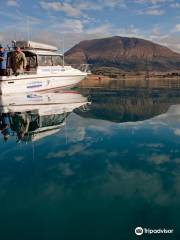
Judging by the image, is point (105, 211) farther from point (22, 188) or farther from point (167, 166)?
point (167, 166)

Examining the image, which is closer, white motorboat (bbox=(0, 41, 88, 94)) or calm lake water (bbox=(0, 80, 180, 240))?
calm lake water (bbox=(0, 80, 180, 240))

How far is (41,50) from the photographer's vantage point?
966 inches

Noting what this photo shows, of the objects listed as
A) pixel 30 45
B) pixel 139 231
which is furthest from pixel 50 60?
pixel 139 231

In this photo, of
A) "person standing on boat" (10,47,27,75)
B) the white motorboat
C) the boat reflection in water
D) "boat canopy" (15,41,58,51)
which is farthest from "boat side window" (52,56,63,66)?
the boat reflection in water

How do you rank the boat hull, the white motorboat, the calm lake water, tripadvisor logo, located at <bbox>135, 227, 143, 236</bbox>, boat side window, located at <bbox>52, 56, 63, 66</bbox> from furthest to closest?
boat side window, located at <bbox>52, 56, 63, 66</bbox> → the white motorboat → the boat hull → the calm lake water → tripadvisor logo, located at <bbox>135, 227, 143, 236</bbox>

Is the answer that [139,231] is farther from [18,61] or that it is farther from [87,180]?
[18,61]

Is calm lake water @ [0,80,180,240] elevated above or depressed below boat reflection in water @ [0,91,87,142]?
below

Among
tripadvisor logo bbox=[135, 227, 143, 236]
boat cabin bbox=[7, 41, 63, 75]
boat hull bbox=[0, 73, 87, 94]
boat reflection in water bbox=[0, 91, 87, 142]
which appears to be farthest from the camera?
boat cabin bbox=[7, 41, 63, 75]

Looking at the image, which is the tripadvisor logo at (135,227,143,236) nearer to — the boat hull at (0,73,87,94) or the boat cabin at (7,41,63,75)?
the boat hull at (0,73,87,94)

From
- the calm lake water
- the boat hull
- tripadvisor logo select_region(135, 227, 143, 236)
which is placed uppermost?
the boat hull

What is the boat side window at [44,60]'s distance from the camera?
935 inches

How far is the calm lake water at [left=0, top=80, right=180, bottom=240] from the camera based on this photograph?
405cm

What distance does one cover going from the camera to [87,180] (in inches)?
223

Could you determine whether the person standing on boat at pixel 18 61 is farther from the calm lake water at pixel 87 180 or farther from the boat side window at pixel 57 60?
the calm lake water at pixel 87 180
